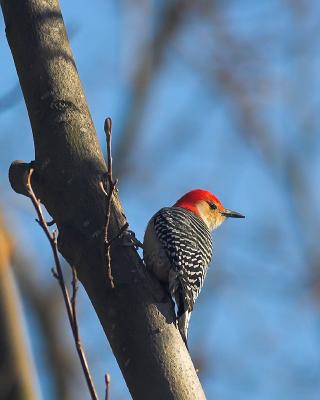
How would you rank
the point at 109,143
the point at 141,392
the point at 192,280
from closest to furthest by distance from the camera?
the point at 109,143
the point at 141,392
the point at 192,280

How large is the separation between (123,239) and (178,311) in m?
0.84

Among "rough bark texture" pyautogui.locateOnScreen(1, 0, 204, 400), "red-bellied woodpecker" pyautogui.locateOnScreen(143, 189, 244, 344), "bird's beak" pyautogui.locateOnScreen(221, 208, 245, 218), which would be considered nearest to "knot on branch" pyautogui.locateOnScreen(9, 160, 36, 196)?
"rough bark texture" pyautogui.locateOnScreen(1, 0, 204, 400)

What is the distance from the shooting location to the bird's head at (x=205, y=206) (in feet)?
23.9

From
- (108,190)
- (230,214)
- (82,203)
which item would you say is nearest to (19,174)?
(82,203)

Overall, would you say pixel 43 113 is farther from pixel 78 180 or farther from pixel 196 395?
pixel 196 395

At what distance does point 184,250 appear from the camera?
18.3 ft

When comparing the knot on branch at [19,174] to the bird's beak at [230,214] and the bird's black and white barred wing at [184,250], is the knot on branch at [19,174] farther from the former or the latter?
the bird's beak at [230,214]

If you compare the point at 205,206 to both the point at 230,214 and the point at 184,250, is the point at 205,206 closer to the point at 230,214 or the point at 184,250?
the point at 230,214

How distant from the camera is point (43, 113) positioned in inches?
151

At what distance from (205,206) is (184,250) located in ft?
6.26

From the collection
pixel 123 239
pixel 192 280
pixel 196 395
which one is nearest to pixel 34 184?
pixel 123 239

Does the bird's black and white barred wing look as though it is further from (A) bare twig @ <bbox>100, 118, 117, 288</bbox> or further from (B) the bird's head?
(A) bare twig @ <bbox>100, 118, 117, 288</bbox>

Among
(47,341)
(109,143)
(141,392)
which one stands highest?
(47,341)

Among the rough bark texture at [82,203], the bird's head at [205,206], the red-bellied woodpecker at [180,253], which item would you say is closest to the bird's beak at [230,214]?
the bird's head at [205,206]
